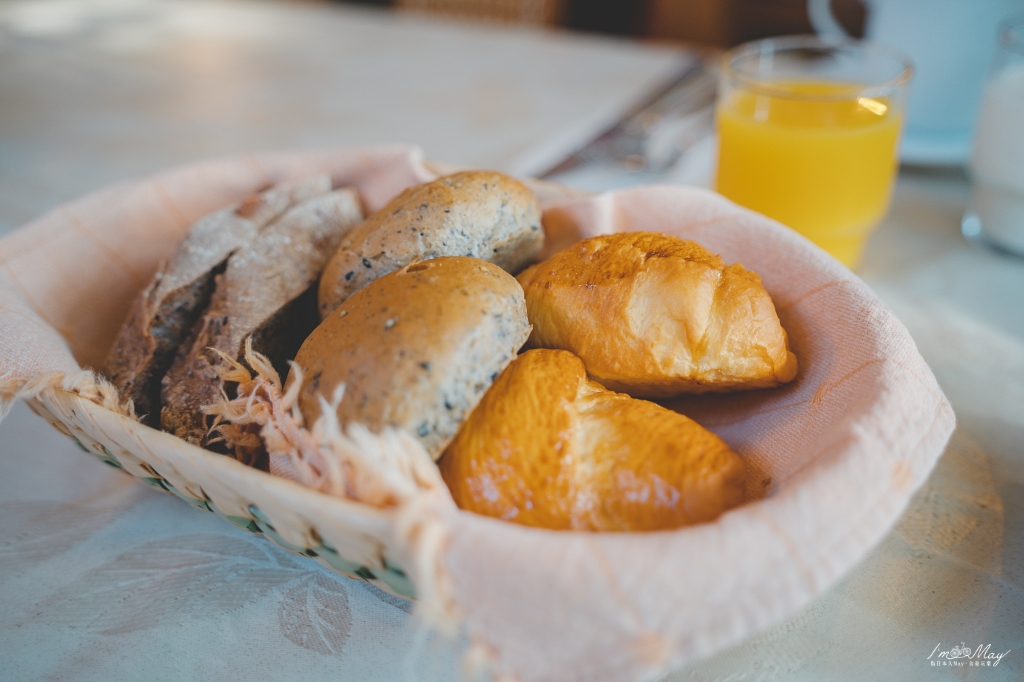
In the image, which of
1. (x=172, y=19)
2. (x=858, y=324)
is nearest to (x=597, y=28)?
(x=172, y=19)

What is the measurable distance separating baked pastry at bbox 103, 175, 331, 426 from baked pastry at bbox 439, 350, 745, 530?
0.28 metres

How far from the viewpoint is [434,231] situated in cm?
52

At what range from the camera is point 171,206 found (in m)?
0.68

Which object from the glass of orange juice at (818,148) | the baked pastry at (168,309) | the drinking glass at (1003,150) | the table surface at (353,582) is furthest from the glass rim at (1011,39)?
the baked pastry at (168,309)

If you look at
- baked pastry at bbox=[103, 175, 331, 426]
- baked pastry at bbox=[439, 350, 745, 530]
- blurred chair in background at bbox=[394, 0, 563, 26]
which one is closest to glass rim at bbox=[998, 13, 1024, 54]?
baked pastry at bbox=[439, 350, 745, 530]

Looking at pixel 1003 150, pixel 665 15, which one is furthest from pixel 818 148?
pixel 665 15

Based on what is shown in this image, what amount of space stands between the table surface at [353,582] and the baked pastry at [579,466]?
9cm

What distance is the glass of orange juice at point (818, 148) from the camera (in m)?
0.73

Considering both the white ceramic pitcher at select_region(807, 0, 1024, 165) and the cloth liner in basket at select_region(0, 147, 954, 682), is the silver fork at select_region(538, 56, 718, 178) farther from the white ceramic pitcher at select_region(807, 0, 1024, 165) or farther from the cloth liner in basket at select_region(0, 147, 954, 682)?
the cloth liner in basket at select_region(0, 147, 954, 682)

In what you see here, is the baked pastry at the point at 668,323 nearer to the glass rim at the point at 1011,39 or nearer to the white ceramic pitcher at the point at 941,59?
the glass rim at the point at 1011,39

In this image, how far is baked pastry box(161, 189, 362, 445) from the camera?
50 centimetres

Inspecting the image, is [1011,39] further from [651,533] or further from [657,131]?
[651,533]

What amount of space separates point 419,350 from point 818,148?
54cm

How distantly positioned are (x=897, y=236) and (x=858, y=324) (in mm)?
513
